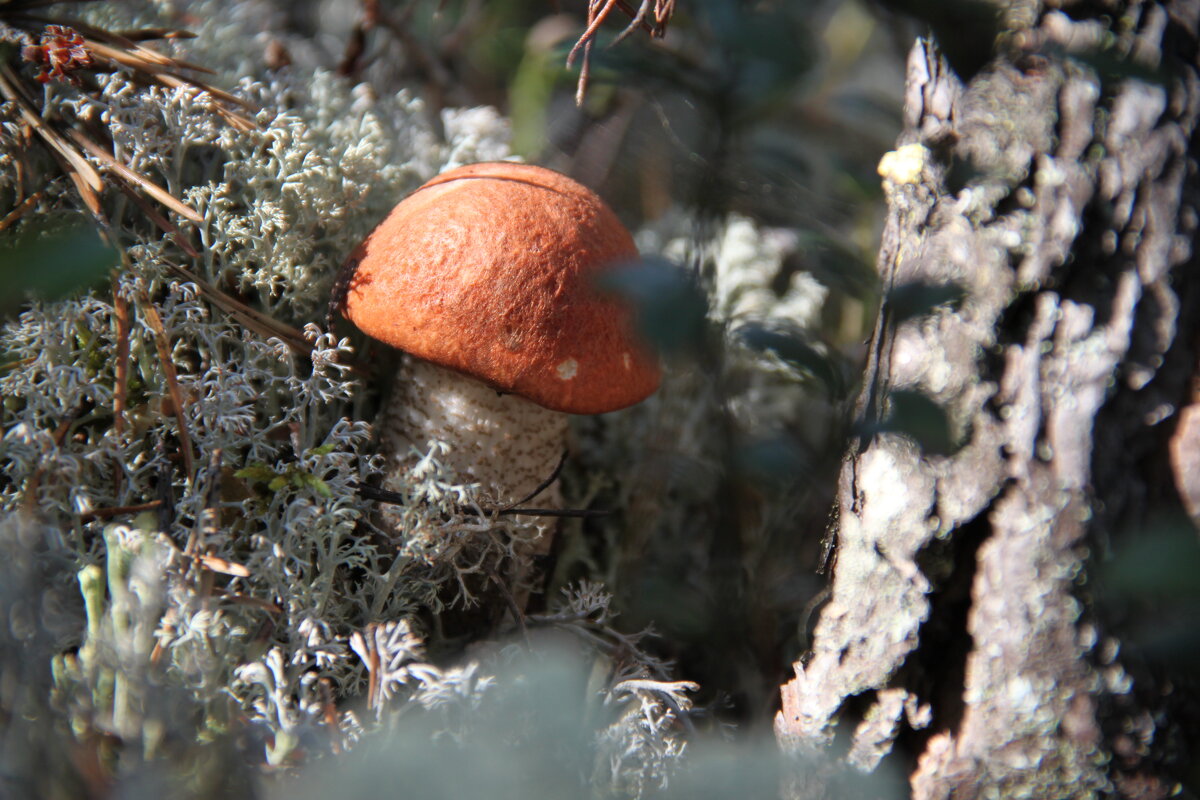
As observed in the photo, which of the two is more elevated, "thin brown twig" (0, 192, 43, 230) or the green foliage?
the green foliage


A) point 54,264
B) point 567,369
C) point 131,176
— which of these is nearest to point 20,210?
point 131,176

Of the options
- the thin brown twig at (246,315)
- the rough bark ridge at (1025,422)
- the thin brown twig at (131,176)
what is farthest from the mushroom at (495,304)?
the rough bark ridge at (1025,422)

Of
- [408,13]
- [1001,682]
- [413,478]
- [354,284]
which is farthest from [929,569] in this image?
[408,13]

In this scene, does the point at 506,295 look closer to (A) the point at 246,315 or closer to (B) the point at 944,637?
(A) the point at 246,315

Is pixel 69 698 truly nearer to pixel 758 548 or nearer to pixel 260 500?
pixel 260 500

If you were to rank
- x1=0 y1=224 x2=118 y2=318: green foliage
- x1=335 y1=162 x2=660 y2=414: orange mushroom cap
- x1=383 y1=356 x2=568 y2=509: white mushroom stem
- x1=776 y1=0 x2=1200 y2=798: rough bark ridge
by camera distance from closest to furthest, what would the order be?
x1=0 y1=224 x2=118 y2=318: green foliage < x1=776 y1=0 x2=1200 y2=798: rough bark ridge < x1=335 y1=162 x2=660 y2=414: orange mushroom cap < x1=383 y1=356 x2=568 y2=509: white mushroom stem

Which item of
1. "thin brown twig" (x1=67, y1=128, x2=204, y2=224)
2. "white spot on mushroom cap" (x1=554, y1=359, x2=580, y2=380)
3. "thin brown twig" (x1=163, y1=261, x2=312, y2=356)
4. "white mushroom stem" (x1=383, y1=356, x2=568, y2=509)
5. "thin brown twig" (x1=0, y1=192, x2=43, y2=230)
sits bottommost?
"white mushroom stem" (x1=383, y1=356, x2=568, y2=509)

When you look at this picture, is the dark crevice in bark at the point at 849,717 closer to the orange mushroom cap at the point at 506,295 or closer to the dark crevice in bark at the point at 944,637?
the dark crevice in bark at the point at 944,637

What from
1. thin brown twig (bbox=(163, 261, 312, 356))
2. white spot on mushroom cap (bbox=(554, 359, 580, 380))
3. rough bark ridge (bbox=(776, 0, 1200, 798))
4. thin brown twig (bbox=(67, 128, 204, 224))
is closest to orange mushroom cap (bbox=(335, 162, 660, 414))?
white spot on mushroom cap (bbox=(554, 359, 580, 380))

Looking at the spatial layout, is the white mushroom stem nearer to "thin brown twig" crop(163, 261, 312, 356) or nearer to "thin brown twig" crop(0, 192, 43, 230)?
"thin brown twig" crop(163, 261, 312, 356)
